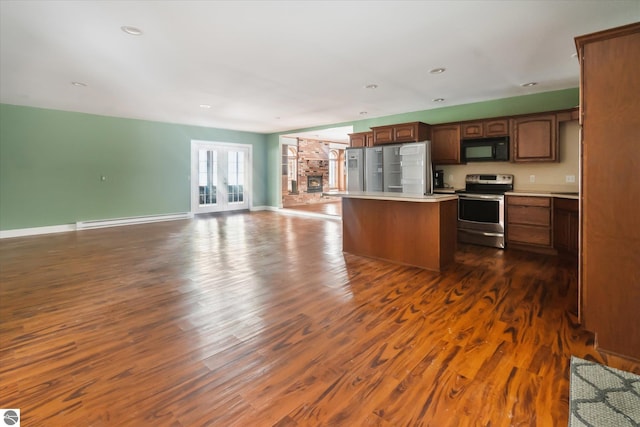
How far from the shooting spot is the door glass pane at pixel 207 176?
29.3ft

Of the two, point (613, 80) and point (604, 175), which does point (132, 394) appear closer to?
point (604, 175)

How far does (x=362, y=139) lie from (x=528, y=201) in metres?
3.57

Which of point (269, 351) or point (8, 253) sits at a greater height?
point (8, 253)

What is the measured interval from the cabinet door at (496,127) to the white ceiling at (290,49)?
472 mm

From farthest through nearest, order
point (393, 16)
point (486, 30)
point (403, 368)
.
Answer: point (486, 30) < point (393, 16) < point (403, 368)

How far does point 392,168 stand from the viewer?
21.1 ft

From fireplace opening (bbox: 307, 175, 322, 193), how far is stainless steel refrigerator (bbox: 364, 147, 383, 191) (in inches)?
211

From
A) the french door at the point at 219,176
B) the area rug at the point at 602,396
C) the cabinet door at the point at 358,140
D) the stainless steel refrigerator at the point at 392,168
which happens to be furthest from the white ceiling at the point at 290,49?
the french door at the point at 219,176

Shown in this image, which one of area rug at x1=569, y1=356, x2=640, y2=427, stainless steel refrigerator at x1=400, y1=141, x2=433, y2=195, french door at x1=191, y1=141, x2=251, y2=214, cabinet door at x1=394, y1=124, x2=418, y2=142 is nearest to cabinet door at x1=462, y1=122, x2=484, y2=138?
stainless steel refrigerator at x1=400, y1=141, x2=433, y2=195

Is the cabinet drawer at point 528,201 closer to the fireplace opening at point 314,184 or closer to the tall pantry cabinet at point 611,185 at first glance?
the tall pantry cabinet at point 611,185

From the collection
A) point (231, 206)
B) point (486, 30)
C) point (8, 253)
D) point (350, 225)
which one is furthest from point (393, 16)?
point (231, 206)

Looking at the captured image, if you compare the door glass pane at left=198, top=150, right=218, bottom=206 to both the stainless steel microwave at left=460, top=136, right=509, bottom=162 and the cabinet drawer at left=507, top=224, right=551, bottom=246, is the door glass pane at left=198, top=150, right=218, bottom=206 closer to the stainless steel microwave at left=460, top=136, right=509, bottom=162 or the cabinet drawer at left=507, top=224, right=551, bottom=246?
the stainless steel microwave at left=460, top=136, right=509, bottom=162

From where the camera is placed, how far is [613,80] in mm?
1974

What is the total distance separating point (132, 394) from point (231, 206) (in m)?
8.37
